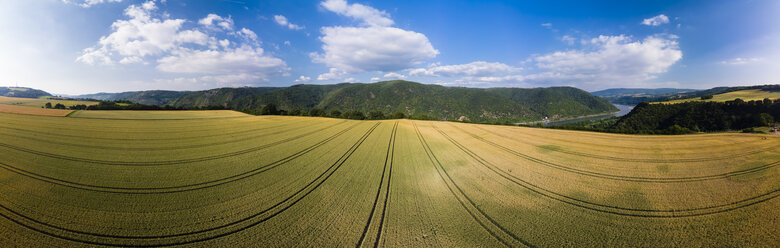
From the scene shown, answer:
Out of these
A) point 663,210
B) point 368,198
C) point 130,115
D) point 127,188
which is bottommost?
point 663,210

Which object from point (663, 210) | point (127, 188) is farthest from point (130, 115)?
point (663, 210)

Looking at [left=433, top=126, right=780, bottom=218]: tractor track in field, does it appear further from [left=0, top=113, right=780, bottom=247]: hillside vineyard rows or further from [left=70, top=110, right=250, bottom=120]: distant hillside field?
[left=70, top=110, right=250, bottom=120]: distant hillside field

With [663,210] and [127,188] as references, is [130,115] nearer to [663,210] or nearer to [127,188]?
[127,188]

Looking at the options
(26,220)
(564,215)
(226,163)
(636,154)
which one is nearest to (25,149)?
(226,163)

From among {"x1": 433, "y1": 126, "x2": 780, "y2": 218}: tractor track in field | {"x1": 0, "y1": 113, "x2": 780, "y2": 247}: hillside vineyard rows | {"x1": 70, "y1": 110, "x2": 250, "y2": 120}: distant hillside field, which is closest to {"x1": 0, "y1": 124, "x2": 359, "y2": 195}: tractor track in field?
{"x1": 0, "y1": 113, "x2": 780, "y2": 247}: hillside vineyard rows

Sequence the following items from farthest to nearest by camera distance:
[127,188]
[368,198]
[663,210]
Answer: [368,198] → [127,188] → [663,210]

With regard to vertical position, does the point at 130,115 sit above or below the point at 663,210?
above

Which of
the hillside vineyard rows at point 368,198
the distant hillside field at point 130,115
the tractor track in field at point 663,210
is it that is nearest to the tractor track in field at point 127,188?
the hillside vineyard rows at point 368,198

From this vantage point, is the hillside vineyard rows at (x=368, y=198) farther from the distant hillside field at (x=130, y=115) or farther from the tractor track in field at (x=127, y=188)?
the distant hillside field at (x=130, y=115)

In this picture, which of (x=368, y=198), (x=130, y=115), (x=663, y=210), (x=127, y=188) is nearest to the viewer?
(x=663, y=210)
